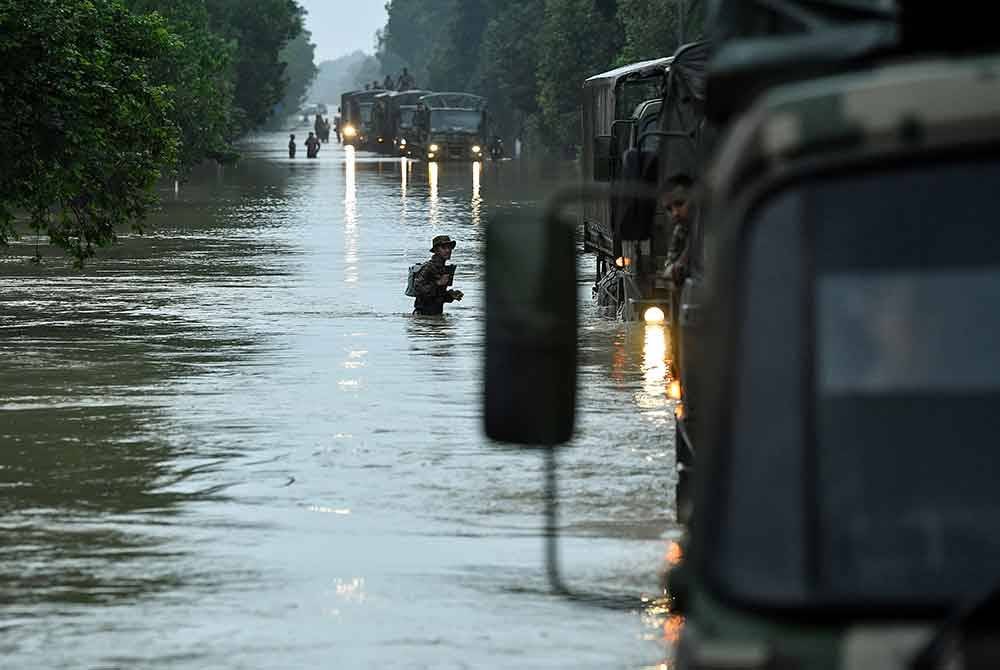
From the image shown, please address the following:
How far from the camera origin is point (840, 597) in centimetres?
452

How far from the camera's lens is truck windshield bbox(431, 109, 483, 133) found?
105100 mm

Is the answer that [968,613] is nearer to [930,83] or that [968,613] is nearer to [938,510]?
[938,510]

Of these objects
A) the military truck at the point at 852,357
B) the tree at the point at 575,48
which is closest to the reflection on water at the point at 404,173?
the tree at the point at 575,48

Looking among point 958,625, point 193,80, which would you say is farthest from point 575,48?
point 958,625

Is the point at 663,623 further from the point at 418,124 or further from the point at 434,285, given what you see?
the point at 418,124

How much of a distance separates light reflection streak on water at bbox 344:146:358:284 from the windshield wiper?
30346 millimetres

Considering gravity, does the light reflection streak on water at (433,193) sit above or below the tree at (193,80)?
below

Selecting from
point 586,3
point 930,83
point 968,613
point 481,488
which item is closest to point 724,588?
point 968,613

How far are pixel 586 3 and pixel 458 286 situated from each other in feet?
228

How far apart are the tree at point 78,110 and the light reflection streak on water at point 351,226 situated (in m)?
6.01

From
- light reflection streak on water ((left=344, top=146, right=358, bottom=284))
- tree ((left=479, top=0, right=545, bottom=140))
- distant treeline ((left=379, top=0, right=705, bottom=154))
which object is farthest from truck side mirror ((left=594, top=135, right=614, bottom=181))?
tree ((left=479, top=0, right=545, bottom=140))

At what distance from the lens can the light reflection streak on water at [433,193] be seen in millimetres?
54112

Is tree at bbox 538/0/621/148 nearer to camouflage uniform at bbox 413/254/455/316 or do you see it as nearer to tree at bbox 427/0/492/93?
tree at bbox 427/0/492/93

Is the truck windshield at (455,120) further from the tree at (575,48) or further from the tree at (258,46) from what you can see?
the tree at (258,46)
